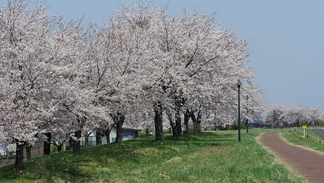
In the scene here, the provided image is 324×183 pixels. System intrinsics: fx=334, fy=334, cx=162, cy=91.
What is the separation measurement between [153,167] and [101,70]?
8499mm

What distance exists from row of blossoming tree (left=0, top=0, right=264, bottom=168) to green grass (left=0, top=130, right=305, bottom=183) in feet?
4.77

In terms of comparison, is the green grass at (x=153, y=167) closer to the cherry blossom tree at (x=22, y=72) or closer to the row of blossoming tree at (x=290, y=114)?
the cherry blossom tree at (x=22, y=72)

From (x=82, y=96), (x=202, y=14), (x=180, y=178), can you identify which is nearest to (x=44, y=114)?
(x=82, y=96)

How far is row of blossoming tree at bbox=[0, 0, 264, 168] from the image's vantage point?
48.0 feet

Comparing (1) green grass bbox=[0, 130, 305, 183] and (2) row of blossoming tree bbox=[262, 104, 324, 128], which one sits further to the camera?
(2) row of blossoming tree bbox=[262, 104, 324, 128]

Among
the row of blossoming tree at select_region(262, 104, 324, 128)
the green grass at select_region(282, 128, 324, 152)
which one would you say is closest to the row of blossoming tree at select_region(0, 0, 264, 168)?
the green grass at select_region(282, 128, 324, 152)

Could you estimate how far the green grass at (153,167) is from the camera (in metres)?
10.8

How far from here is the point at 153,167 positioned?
14.3 meters

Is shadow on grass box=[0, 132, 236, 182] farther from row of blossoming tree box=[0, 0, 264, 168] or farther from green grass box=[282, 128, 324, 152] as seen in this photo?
green grass box=[282, 128, 324, 152]

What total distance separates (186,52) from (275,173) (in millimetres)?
18329

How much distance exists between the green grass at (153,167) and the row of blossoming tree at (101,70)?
4.77 feet

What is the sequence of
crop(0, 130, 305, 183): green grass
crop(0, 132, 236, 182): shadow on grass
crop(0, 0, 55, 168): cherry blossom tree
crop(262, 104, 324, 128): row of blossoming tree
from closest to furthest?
crop(0, 130, 305, 183): green grass
crop(0, 0, 55, 168): cherry blossom tree
crop(0, 132, 236, 182): shadow on grass
crop(262, 104, 324, 128): row of blossoming tree

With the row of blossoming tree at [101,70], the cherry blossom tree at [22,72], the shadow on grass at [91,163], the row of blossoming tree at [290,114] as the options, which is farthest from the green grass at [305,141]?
the row of blossoming tree at [290,114]

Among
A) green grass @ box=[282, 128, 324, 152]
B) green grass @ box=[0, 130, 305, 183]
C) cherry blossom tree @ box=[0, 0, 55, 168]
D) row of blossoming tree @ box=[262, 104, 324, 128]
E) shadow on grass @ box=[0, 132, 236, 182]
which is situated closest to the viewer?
green grass @ box=[0, 130, 305, 183]
